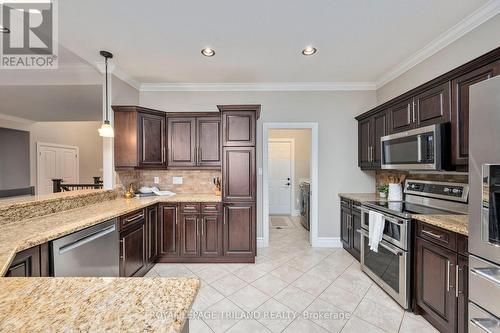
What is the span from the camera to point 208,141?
3408 millimetres

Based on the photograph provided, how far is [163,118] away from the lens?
11.2 feet

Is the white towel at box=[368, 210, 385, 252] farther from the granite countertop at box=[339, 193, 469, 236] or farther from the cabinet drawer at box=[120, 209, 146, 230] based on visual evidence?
the cabinet drawer at box=[120, 209, 146, 230]

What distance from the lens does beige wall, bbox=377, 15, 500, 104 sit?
1.95 meters

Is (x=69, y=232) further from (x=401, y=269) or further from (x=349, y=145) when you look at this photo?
(x=349, y=145)

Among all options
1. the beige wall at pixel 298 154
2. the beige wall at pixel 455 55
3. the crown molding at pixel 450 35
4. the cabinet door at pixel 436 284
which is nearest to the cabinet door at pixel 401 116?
the beige wall at pixel 455 55

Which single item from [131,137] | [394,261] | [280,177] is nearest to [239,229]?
[394,261]

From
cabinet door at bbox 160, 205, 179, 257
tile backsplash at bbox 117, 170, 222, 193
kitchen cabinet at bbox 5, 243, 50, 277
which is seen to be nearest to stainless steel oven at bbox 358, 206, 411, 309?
tile backsplash at bbox 117, 170, 222, 193

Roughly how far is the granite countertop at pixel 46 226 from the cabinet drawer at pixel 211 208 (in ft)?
2.65

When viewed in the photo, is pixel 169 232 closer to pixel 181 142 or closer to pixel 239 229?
pixel 239 229

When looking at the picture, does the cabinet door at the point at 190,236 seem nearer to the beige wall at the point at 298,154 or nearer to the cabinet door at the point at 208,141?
the cabinet door at the point at 208,141

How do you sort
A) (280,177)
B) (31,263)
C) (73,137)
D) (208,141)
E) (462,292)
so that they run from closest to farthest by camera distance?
(31,263)
(462,292)
(208,141)
(280,177)
(73,137)

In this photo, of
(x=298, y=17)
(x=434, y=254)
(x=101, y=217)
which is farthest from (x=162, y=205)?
(x=434, y=254)

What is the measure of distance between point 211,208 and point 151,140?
4.54 feet

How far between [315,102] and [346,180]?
4.70ft
